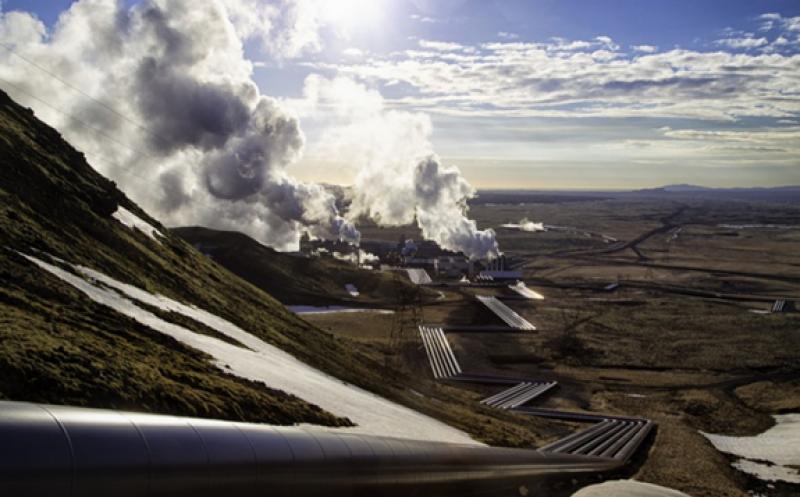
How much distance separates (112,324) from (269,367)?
616 cm

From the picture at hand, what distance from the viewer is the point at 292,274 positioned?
3546 inches

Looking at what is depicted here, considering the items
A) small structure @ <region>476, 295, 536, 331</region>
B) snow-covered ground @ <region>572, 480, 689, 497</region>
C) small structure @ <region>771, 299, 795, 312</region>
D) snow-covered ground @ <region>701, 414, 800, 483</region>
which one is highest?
small structure @ <region>771, 299, 795, 312</region>

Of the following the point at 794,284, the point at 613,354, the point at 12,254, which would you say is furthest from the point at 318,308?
the point at 794,284

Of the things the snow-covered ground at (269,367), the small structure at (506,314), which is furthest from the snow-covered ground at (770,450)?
the small structure at (506,314)

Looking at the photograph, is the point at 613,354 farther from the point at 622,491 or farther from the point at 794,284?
the point at 794,284

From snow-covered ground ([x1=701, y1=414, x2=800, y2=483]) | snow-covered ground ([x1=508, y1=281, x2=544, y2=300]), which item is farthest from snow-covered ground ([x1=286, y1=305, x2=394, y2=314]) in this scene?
snow-covered ground ([x1=701, y1=414, x2=800, y2=483])

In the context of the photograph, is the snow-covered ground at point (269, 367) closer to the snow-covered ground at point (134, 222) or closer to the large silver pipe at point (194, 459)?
the large silver pipe at point (194, 459)

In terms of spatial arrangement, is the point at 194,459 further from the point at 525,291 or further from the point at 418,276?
the point at 418,276

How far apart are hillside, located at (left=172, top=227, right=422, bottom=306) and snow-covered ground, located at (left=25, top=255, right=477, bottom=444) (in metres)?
48.2

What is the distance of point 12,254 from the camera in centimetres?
2397

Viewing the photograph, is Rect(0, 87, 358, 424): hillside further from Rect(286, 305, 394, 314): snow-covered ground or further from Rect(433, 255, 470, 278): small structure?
Rect(433, 255, 470, 278): small structure

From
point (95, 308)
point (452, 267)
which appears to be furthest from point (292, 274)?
point (95, 308)

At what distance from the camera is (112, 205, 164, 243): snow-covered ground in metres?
40.5

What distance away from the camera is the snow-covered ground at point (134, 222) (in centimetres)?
4050
